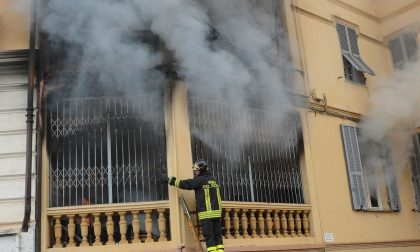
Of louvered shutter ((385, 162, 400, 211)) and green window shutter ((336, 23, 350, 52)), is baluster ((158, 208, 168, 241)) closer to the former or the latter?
louvered shutter ((385, 162, 400, 211))

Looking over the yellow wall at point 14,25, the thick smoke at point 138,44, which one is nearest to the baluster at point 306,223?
the thick smoke at point 138,44

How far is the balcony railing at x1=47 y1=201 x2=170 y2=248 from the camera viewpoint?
275 inches

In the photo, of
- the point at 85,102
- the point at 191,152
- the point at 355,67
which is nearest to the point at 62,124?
the point at 85,102

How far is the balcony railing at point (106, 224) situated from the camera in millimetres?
6988

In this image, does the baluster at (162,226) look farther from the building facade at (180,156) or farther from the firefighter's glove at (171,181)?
the firefighter's glove at (171,181)

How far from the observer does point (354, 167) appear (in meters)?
10.2

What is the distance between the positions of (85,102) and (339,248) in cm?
516

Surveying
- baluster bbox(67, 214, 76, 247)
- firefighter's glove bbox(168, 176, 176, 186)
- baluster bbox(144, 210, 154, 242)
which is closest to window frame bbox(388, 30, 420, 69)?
firefighter's glove bbox(168, 176, 176, 186)

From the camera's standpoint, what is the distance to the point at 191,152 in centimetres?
763

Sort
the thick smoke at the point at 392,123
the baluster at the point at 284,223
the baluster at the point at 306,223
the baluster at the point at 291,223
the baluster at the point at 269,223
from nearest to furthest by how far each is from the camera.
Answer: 1. the baluster at the point at 269,223
2. the baluster at the point at 284,223
3. the baluster at the point at 291,223
4. the baluster at the point at 306,223
5. the thick smoke at the point at 392,123

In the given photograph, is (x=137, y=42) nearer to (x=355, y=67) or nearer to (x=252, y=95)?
(x=252, y=95)

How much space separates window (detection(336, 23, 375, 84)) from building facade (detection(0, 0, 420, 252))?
1.36ft

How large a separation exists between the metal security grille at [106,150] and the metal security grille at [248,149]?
2.25ft

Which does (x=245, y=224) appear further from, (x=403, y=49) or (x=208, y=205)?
(x=403, y=49)
